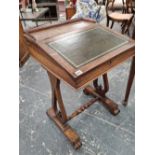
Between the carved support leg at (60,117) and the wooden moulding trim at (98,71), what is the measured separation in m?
0.42

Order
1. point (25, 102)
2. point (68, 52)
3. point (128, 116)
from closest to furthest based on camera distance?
point (68, 52) < point (128, 116) < point (25, 102)

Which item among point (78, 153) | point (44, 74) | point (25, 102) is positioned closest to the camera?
point (78, 153)

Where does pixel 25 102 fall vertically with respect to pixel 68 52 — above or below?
below

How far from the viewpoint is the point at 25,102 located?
6.57 ft

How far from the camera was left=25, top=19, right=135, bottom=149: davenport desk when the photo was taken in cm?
93

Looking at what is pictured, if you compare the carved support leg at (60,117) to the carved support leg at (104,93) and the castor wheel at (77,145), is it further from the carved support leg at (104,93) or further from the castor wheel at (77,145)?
the carved support leg at (104,93)

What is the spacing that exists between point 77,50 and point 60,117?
0.84m

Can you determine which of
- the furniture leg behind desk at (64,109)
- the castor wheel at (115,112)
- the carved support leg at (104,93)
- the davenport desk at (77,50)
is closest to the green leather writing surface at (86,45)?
the davenport desk at (77,50)

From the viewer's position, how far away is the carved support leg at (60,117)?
1368 millimetres

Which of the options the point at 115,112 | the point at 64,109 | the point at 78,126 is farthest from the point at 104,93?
the point at 64,109
